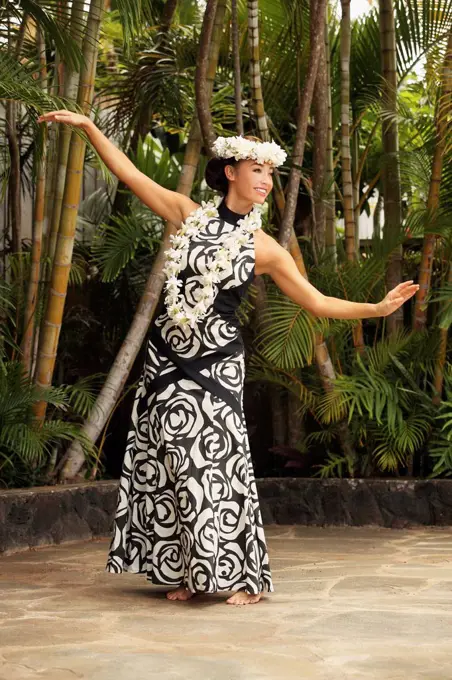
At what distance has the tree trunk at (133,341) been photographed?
268 inches

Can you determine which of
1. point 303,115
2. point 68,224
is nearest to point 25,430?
point 68,224

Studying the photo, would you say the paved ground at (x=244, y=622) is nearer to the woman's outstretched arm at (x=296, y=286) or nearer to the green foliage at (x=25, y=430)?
the green foliage at (x=25, y=430)

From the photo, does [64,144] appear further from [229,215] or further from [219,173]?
[229,215]

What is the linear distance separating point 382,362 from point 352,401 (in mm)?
296

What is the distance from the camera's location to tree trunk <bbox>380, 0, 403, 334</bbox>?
23.5 ft

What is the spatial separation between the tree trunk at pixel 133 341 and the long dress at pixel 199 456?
208cm

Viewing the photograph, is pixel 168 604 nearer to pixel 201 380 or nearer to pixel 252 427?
pixel 201 380

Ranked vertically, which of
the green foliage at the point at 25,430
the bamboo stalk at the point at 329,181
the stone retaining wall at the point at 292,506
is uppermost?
the bamboo stalk at the point at 329,181

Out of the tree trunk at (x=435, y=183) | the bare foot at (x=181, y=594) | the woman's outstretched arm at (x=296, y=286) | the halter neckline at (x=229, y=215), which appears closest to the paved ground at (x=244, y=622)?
the bare foot at (x=181, y=594)

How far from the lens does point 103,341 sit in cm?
828

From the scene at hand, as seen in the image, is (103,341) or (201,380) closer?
(201,380)

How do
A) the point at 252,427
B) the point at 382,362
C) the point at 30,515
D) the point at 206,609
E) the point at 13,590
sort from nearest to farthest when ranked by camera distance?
the point at 206,609, the point at 13,590, the point at 30,515, the point at 382,362, the point at 252,427

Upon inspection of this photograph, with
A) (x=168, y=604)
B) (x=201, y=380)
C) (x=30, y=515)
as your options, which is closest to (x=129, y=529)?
(x=168, y=604)

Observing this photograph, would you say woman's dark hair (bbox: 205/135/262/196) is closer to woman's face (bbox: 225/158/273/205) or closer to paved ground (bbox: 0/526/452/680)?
woman's face (bbox: 225/158/273/205)
